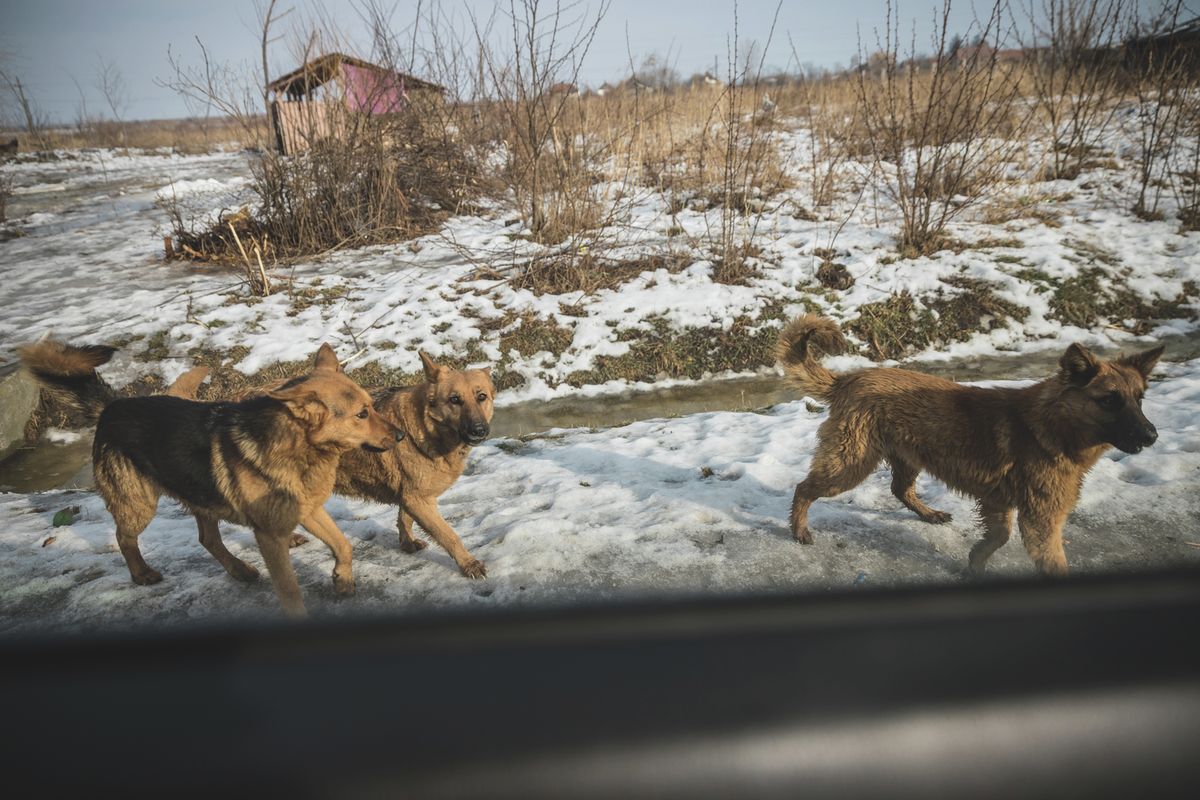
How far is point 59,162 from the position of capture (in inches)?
944

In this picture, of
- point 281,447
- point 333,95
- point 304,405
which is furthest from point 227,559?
point 333,95

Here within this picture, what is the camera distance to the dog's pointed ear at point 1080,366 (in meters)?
3.36

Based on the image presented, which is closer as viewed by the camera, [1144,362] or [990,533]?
[1144,362]

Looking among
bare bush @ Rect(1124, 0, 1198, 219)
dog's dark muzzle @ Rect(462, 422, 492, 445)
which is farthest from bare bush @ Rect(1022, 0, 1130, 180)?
dog's dark muzzle @ Rect(462, 422, 492, 445)

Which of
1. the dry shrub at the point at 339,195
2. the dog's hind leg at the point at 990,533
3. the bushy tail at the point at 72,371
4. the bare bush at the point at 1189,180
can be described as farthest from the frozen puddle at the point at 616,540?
the dry shrub at the point at 339,195

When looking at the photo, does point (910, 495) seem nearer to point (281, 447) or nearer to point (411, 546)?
point (411, 546)

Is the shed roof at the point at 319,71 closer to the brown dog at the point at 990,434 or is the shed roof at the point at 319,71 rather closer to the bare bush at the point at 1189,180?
the brown dog at the point at 990,434

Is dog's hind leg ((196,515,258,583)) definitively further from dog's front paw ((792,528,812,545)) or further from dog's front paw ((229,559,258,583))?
dog's front paw ((792,528,812,545))

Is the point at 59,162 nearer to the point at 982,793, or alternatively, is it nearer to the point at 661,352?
the point at 661,352

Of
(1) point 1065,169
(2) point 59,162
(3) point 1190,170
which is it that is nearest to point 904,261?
(1) point 1065,169

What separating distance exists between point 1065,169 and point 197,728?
15291 mm

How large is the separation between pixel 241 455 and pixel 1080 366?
4785 millimetres

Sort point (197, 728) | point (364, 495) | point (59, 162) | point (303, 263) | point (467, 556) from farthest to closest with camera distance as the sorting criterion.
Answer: point (59, 162) → point (303, 263) → point (364, 495) → point (467, 556) → point (197, 728)

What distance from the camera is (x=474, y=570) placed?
12.9 feet
